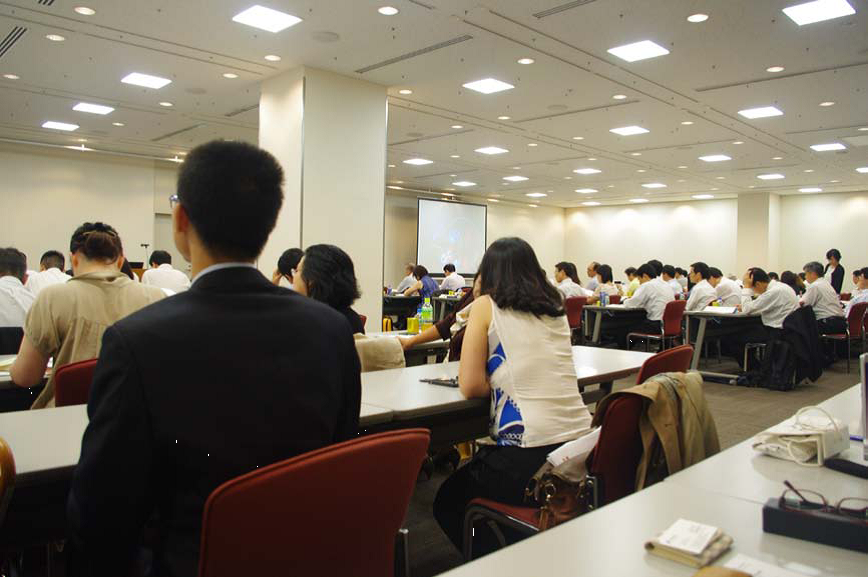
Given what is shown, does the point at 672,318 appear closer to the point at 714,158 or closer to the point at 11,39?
the point at 714,158

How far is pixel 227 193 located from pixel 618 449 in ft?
4.25

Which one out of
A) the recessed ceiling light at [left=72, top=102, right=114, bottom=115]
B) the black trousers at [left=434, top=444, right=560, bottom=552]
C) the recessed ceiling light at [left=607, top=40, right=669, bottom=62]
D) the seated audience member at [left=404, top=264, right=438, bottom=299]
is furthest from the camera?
the seated audience member at [left=404, top=264, right=438, bottom=299]

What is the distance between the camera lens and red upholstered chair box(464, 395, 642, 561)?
1.77 meters

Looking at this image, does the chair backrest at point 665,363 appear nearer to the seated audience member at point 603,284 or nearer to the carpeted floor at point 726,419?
the carpeted floor at point 726,419

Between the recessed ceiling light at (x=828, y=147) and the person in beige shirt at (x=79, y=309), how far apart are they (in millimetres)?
10245

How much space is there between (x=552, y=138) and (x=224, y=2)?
5.76 m

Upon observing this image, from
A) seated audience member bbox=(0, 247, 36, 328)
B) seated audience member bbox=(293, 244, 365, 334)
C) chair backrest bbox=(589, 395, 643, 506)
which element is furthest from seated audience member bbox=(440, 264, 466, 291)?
chair backrest bbox=(589, 395, 643, 506)

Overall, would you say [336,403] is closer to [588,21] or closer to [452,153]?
[588,21]

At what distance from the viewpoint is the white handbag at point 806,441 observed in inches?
64.6

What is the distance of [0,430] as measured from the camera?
1.78 m

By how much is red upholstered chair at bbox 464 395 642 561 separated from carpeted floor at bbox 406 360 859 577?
81cm

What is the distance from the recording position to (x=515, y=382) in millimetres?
2135

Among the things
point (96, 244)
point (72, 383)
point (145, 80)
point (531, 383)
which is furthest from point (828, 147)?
point (72, 383)

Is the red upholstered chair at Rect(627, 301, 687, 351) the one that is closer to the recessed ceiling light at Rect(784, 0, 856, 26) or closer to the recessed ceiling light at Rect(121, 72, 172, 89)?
the recessed ceiling light at Rect(784, 0, 856, 26)
